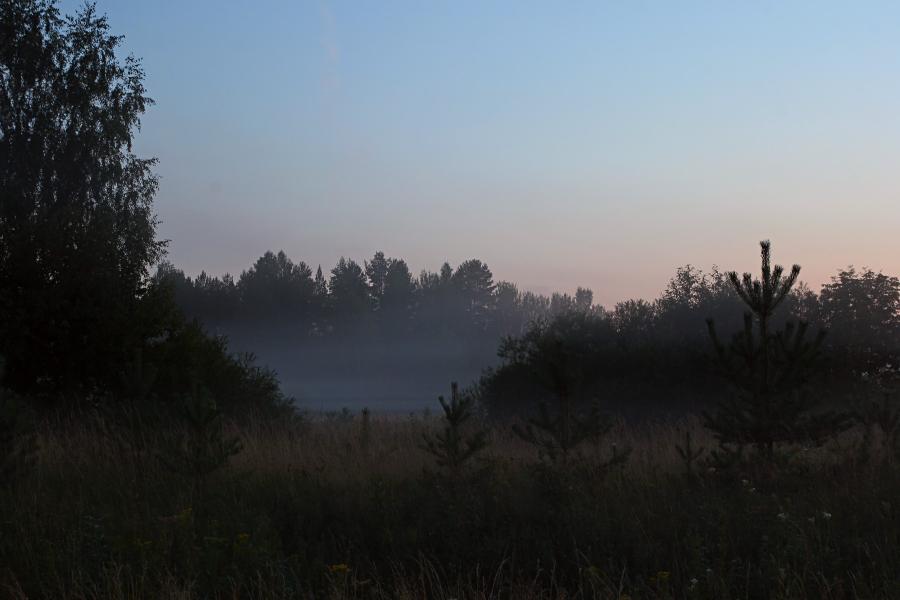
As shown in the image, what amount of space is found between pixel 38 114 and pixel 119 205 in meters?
3.44

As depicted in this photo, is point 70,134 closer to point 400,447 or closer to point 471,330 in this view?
point 400,447

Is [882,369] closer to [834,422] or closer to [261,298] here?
[834,422]

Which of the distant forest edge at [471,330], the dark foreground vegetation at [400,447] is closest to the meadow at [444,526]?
the dark foreground vegetation at [400,447]

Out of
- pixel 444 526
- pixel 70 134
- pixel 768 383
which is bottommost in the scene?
pixel 444 526

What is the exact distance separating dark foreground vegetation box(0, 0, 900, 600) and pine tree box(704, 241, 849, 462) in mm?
35

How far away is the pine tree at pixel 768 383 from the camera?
9.62 metres

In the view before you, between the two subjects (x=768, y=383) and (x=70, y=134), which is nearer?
(x=768, y=383)

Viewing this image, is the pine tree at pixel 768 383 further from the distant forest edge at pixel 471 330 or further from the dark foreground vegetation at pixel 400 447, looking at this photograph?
the distant forest edge at pixel 471 330

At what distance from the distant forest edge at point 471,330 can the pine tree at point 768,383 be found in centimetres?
1069

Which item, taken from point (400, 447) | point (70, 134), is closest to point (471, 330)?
point (70, 134)

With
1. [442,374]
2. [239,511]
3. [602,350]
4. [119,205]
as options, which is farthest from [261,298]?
[239,511]

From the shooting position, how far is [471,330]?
84188mm

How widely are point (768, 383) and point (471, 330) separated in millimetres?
74350

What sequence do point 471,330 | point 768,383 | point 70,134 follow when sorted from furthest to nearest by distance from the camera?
point 471,330 → point 70,134 → point 768,383
